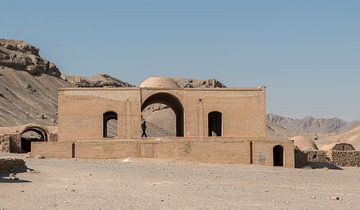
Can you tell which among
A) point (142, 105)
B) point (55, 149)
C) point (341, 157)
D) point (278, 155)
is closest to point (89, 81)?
point (142, 105)

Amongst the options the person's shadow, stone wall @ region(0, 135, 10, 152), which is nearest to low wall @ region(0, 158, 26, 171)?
the person's shadow

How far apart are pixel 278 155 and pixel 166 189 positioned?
15037 mm

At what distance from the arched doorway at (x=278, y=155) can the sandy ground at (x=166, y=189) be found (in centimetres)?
486

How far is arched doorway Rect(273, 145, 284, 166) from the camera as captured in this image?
1178 inches

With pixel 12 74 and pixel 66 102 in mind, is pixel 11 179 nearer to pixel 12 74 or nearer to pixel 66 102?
pixel 66 102

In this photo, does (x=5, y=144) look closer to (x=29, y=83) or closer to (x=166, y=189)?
(x=166, y=189)

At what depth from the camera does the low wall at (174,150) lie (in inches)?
1126

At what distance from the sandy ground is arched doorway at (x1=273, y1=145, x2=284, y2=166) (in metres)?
4.86

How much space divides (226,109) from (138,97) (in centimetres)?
467

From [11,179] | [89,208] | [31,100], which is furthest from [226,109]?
[31,100]

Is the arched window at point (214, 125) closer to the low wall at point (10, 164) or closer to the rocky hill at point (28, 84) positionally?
the low wall at point (10, 164)

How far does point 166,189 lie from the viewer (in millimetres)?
16609

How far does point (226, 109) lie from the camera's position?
105ft

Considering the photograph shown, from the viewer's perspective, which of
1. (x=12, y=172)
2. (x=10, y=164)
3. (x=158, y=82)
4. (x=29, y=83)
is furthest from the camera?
(x=29, y=83)
